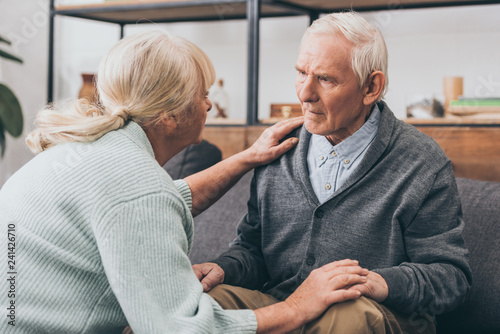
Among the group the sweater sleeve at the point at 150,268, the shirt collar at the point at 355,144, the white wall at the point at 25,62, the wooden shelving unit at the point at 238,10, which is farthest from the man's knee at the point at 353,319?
the white wall at the point at 25,62

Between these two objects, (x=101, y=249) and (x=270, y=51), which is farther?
(x=270, y=51)

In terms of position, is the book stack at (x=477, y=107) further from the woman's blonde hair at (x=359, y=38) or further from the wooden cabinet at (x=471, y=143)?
the woman's blonde hair at (x=359, y=38)

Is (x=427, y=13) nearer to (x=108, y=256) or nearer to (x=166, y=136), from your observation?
(x=166, y=136)

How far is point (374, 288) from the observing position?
1259 mm

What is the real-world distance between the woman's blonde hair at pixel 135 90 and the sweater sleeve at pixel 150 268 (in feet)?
0.73

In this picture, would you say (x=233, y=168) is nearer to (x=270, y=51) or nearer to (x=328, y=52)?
(x=328, y=52)

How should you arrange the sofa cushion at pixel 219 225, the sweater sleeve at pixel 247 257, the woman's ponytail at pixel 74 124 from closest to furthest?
the woman's ponytail at pixel 74 124, the sweater sleeve at pixel 247 257, the sofa cushion at pixel 219 225

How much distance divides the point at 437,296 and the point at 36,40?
3176 mm

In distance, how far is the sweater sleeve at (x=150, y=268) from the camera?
102 centimetres

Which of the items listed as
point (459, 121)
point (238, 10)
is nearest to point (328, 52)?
point (459, 121)

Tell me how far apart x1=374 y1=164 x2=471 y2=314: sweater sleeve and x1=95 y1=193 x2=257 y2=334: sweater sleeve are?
0.46m

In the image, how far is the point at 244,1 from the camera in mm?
2695

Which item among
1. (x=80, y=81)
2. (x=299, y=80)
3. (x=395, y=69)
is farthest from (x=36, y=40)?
(x=299, y=80)

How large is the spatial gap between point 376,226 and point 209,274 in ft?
1.38
